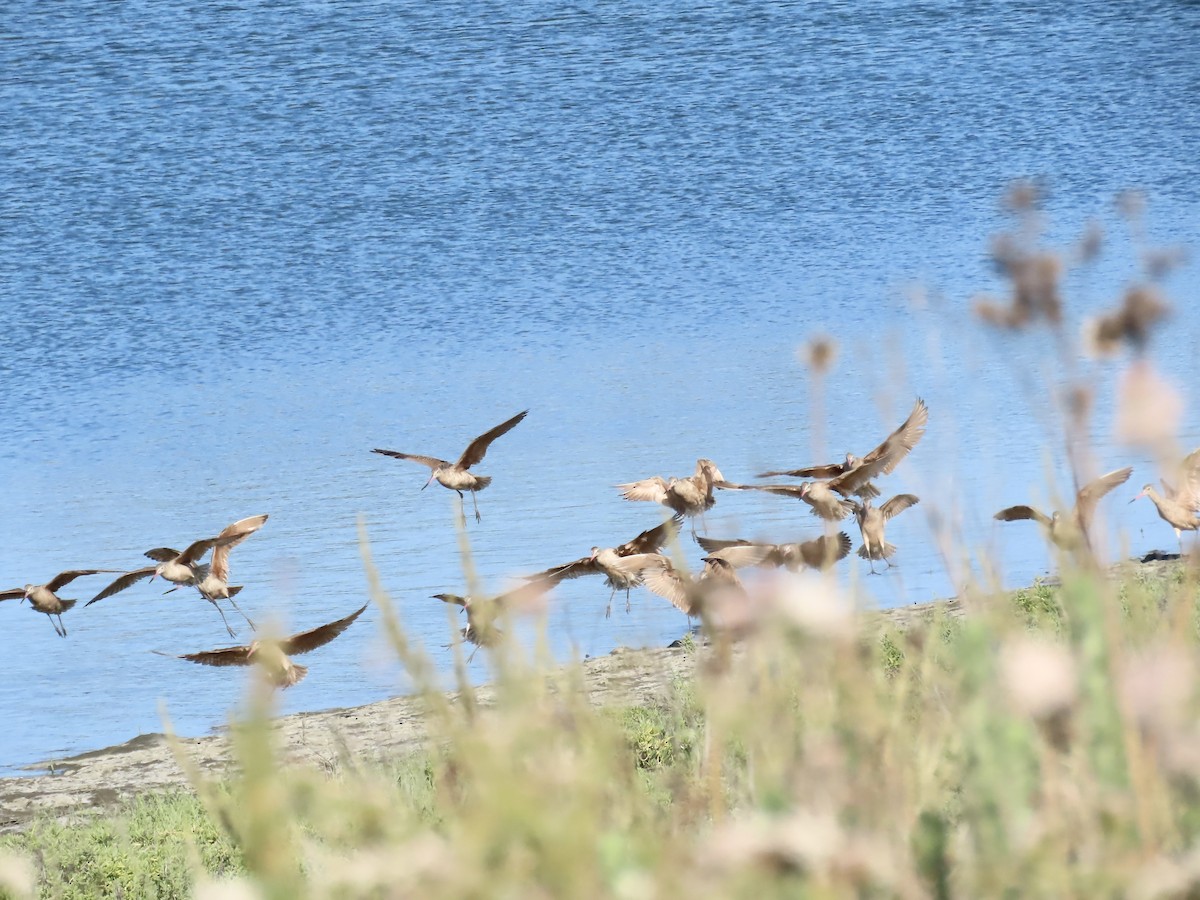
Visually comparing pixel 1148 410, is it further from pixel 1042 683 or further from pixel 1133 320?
pixel 1042 683

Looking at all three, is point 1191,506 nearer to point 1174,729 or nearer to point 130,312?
point 1174,729

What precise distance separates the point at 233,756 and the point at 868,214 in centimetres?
2211

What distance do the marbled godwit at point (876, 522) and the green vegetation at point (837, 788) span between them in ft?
16.6

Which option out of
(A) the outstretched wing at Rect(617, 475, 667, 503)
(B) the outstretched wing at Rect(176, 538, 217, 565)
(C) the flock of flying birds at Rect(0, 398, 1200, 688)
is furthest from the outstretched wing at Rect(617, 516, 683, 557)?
(B) the outstretched wing at Rect(176, 538, 217, 565)

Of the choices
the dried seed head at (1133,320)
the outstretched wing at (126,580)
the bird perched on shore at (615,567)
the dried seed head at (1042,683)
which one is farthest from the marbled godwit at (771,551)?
the dried seed head at (1042,683)

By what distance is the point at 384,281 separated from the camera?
25.8m

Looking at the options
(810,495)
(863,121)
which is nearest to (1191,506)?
(810,495)

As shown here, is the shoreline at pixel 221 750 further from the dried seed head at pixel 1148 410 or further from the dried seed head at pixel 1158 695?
the dried seed head at pixel 1158 695

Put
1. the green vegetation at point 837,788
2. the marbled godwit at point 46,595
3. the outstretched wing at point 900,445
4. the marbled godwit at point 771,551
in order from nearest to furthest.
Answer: the green vegetation at point 837,788
the outstretched wing at point 900,445
the marbled godwit at point 771,551
the marbled godwit at point 46,595

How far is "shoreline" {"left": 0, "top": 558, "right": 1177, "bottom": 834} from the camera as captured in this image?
775 centimetres

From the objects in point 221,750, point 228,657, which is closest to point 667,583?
point 228,657

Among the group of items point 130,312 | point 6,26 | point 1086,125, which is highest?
point 6,26

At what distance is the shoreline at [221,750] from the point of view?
7.75 m

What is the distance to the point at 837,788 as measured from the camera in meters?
1.85
